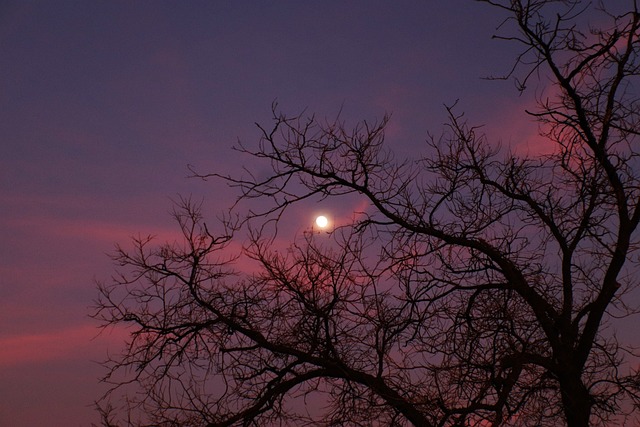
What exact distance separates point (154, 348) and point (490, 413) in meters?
4.52

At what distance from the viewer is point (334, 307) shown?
10.1 metres

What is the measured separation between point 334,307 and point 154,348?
2.52 metres

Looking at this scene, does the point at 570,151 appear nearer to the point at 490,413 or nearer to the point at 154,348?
the point at 490,413

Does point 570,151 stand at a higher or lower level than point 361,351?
higher

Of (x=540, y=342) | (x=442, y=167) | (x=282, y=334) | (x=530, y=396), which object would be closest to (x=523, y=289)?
(x=540, y=342)

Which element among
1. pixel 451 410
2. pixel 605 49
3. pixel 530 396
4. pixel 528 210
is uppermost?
pixel 605 49

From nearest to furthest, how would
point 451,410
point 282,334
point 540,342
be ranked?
point 451,410
point 540,342
point 282,334

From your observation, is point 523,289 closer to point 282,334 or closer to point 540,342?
point 540,342

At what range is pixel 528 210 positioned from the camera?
425 inches

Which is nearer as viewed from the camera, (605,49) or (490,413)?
(490,413)

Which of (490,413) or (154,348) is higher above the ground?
(154,348)

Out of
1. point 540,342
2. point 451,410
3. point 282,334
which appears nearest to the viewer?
point 451,410

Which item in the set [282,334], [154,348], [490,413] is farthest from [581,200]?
[154,348]

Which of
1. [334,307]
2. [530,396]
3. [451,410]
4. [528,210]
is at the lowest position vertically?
[451,410]
